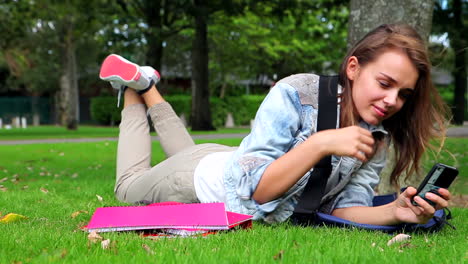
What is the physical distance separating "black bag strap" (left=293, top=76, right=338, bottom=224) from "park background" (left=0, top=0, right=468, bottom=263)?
206 millimetres

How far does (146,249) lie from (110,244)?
19cm

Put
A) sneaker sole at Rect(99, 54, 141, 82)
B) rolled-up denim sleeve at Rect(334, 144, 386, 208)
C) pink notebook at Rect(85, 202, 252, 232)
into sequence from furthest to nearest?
sneaker sole at Rect(99, 54, 141, 82)
rolled-up denim sleeve at Rect(334, 144, 386, 208)
pink notebook at Rect(85, 202, 252, 232)

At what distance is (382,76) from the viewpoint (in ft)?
10.4

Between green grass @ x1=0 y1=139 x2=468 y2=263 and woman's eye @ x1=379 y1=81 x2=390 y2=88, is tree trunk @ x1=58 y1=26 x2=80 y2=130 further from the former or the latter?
woman's eye @ x1=379 y1=81 x2=390 y2=88

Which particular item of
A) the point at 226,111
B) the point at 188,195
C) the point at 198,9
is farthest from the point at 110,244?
the point at 226,111

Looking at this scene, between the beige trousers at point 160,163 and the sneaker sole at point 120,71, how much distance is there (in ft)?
1.14

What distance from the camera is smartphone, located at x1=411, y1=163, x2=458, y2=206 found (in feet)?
9.89

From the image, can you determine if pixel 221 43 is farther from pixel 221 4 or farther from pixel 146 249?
pixel 146 249

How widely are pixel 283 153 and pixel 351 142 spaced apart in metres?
0.55

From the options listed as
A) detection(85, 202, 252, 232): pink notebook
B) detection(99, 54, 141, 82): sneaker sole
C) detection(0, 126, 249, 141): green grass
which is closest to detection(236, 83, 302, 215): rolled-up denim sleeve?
detection(85, 202, 252, 232): pink notebook

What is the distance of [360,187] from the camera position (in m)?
3.69

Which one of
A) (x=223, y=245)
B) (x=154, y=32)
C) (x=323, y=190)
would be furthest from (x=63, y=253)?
(x=154, y=32)

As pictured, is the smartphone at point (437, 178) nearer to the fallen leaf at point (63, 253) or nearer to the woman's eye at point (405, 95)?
the woman's eye at point (405, 95)

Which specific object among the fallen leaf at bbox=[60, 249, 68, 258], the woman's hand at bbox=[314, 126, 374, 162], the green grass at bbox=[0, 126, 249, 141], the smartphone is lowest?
the green grass at bbox=[0, 126, 249, 141]
